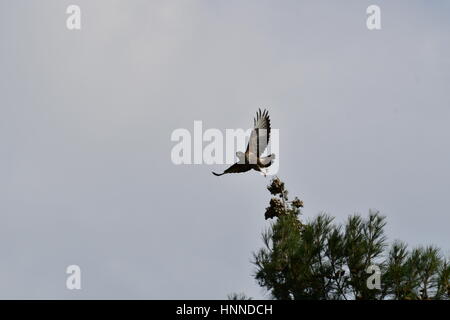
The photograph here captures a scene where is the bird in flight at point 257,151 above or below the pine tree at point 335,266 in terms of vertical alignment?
above

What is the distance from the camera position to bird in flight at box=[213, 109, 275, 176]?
16.6 m

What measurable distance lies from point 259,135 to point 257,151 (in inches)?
14.5

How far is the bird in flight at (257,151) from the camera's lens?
16594mm

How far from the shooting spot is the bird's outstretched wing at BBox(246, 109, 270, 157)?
1680cm

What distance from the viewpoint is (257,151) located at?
16.8 m

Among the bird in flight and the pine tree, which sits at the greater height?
the bird in flight

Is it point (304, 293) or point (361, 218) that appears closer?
point (304, 293)

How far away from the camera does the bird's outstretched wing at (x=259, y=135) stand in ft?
55.1

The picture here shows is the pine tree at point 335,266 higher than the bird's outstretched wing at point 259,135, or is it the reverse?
the bird's outstretched wing at point 259,135
